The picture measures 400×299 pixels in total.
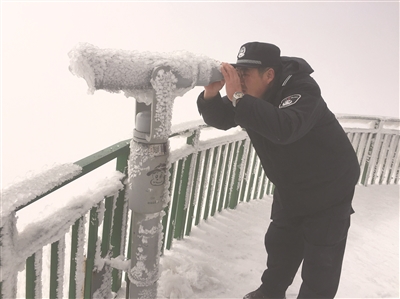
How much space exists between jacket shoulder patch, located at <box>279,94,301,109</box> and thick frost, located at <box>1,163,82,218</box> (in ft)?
2.76

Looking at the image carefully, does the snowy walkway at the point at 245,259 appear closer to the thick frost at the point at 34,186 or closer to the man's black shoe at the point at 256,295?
the man's black shoe at the point at 256,295

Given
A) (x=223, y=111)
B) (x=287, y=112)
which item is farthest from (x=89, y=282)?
(x=287, y=112)

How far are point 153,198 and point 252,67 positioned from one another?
0.73m

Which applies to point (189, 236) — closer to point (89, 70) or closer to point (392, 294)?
point (392, 294)

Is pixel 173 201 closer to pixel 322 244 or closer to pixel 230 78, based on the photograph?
pixel 322 244

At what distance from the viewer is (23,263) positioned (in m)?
0.96

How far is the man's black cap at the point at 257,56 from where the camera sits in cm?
136

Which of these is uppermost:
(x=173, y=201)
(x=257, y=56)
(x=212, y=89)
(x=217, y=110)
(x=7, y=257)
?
(x=257, y=56)

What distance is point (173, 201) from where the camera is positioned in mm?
2215

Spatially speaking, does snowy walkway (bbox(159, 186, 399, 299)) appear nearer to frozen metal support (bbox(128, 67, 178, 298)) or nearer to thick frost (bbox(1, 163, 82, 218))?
frozen metal support (bbox(128, 67, 178, 298))

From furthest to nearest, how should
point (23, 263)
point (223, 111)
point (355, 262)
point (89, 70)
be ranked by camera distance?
point (355, 262), point (223, 111), point (23, 263), point (89, 70)

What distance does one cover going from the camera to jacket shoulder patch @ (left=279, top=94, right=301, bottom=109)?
125 centimetres

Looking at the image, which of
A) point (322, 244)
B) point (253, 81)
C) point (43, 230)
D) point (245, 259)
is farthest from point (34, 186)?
point (245, 259)

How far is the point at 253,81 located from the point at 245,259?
1463mm
